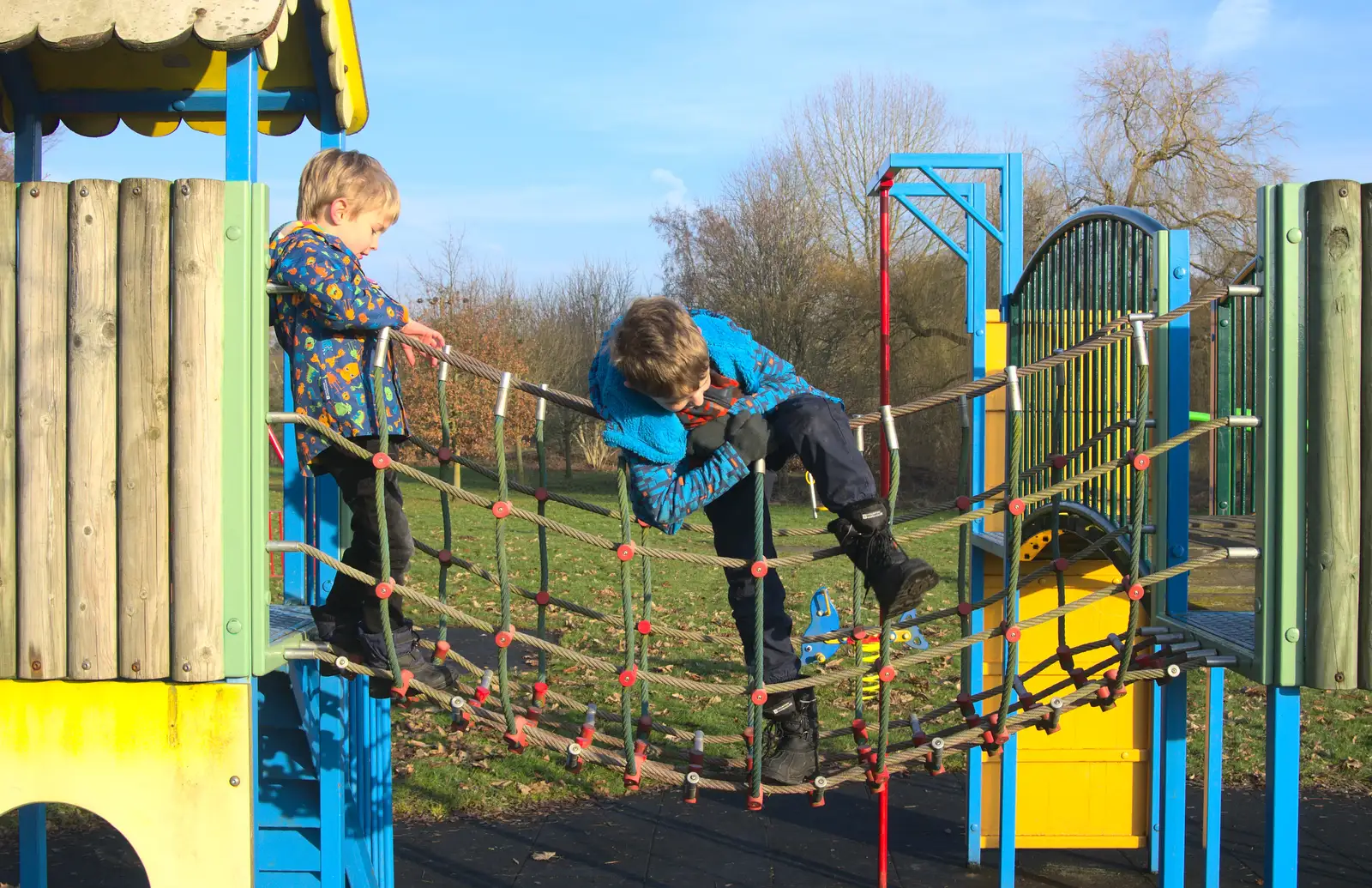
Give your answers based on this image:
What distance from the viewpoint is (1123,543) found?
371 cm

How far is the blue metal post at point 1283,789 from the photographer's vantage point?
2.86 metres

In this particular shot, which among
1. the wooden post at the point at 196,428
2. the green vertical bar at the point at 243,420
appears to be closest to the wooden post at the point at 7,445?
the wooden post at the point at 196,428

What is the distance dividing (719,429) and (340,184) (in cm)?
127

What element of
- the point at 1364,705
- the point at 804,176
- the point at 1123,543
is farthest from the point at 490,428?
the point at 1123,543

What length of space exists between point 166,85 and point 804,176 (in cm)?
2608

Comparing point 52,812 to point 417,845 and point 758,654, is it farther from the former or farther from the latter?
point 758,654

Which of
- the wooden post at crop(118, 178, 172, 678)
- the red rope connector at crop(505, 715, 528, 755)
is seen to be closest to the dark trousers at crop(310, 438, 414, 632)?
the red rope connector at crop(505, 715, 528, 755)

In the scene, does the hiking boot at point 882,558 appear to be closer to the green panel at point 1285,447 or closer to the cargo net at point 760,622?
the cargo net at point 760,622

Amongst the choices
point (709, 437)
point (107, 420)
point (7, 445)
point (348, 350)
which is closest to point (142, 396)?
point (107, 420)

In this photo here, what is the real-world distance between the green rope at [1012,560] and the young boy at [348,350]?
1.50m

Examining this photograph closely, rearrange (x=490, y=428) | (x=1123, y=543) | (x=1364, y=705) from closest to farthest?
1. (x=1123, y=543)
2. (x=1364, y=705)
3. (x=490, y=428)

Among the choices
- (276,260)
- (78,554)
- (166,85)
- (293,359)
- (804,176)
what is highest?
(804,176)

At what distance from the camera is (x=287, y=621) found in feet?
11.0

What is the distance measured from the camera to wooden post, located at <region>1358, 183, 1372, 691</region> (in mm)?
2775
